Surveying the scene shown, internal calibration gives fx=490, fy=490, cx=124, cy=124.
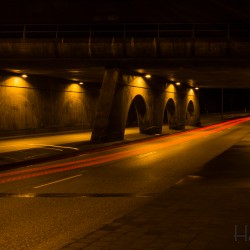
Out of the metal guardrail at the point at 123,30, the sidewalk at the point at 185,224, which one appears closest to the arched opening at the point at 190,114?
the metal guardrail at the point at 123,30

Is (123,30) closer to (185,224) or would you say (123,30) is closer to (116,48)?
(116,48)

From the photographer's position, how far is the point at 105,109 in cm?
2972

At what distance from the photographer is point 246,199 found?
990cm

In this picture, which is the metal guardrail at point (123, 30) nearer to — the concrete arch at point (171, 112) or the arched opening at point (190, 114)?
the concrete arch at point (171, 112)

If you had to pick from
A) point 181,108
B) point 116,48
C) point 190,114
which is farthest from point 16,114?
point 190,114

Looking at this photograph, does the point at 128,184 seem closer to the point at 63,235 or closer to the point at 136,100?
the point at 63,235

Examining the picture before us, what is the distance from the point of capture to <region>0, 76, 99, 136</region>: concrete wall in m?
34.9

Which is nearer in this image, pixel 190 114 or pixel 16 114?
pixel 16 114

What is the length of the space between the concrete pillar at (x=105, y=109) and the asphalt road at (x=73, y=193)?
27.2 ft

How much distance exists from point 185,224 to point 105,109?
72.8 ft

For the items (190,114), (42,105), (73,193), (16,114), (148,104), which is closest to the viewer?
(73,193)

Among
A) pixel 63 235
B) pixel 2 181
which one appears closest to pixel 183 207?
pixel 63 235

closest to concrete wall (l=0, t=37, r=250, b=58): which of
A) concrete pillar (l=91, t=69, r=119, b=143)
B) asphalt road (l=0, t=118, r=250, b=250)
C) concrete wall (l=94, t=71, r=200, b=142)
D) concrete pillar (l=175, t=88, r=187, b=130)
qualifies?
concrete pillar (l=91, t=69, r=119, b=143)

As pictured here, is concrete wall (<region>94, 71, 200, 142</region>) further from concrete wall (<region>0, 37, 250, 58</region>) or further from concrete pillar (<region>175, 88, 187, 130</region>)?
concrete wall (<region>0, 37, 250, 58</region>)
